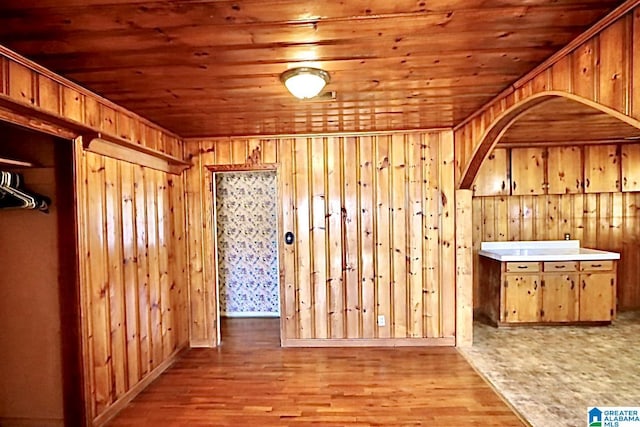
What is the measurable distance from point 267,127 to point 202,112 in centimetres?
82

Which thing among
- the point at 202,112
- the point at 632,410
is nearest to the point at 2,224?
the point at 202,112

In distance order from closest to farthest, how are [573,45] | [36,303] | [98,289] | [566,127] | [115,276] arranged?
[573,45] < [36,303] < [98,289] < [115,276] < [566,127]

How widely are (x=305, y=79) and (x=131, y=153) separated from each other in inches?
73.9

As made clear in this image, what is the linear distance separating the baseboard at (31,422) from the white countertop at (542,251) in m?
4.68

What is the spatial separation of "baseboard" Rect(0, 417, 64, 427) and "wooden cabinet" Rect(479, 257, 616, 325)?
465cm

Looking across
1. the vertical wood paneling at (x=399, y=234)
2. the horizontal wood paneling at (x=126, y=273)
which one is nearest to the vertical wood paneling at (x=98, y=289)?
the horizontal wood paneling at (x=126, y=273)

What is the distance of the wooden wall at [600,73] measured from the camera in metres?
1.59

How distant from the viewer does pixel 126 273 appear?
130 inches

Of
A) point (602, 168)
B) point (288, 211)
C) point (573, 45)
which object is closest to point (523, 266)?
point (602, 168)

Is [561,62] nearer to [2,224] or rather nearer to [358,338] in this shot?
[358,338]

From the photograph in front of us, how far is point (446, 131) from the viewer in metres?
4.28

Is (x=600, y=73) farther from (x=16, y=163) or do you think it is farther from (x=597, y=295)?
(x=597, y=295)

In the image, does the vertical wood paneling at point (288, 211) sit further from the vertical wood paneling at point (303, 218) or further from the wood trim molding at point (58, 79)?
the wood trim molding at point (58, 79)

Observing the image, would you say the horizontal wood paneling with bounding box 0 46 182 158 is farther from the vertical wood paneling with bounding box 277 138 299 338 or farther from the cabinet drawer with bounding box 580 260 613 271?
the cabinet drawer with bounding box 580 260 613 271
